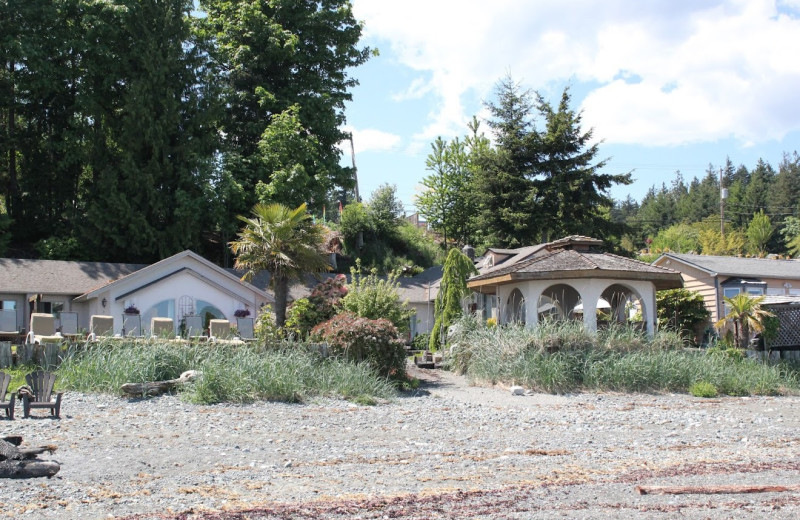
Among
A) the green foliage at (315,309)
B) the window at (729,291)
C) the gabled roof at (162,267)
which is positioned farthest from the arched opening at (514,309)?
the gabled roof at (162,267)

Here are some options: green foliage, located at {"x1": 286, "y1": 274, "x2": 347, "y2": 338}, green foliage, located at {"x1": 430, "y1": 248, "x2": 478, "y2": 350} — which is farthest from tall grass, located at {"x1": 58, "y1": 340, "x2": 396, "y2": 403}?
green foliage, located at {"x1": 430, "y1": 248, "x2": 478, "y2": 350}

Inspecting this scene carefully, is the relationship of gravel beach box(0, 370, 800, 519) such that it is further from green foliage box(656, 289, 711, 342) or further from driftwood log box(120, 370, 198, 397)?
green foliage box(656, 289, 711, 342)

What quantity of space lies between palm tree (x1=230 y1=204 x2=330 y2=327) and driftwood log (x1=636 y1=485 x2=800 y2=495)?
16416 millimetres

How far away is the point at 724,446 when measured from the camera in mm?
11930

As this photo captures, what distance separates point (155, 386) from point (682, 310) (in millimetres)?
22597

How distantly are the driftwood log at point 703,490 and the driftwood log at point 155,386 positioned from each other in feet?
32.7

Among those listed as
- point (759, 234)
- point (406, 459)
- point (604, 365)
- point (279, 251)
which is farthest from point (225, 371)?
point (759, 234)

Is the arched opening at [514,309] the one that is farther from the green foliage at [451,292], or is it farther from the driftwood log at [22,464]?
the driftwood log at [22,464]

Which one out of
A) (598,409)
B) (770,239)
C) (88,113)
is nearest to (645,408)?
(598,409)

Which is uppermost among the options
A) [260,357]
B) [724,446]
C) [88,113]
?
[88,113]

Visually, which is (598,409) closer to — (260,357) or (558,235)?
(260,357)

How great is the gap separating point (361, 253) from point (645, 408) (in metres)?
34.1

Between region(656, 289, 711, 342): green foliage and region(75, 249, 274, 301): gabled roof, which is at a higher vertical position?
region(75, 249, 274, 301): gabled roof

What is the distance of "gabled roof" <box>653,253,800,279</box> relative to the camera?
103ft
